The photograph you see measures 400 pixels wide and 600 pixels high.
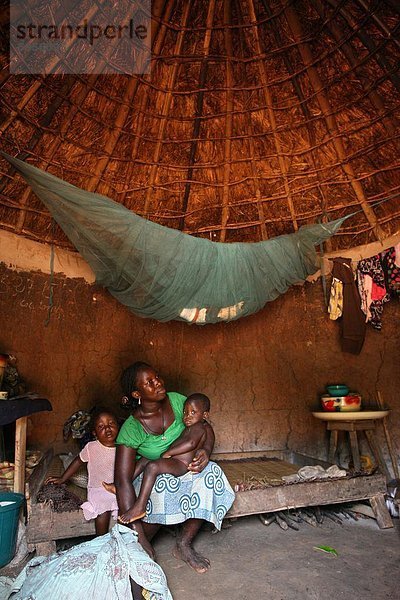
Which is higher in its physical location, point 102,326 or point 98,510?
point 102,326

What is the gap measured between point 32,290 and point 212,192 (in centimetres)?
176

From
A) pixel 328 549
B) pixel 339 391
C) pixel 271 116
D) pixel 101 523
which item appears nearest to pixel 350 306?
pixel 339 391

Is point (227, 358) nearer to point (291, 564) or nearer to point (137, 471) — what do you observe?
point (137, 471)

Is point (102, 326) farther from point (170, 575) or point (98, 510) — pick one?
point (170, 575)

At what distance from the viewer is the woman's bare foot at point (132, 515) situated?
2.24m

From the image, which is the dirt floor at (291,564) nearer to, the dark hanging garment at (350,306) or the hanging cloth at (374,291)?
the dark hanging garment at (350,306)

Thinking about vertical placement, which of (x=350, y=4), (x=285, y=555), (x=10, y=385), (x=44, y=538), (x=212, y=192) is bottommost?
(x=285, y=555)

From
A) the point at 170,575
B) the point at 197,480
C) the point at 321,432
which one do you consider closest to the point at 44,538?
the point at 170,575

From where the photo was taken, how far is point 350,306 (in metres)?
3.90

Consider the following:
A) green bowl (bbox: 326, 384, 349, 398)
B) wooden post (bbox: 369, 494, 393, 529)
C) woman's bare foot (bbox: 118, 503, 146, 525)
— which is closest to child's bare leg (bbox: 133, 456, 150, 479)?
woman's bare foot (bbox: 118, 503, 146, 525)

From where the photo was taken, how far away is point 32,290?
3723 mm

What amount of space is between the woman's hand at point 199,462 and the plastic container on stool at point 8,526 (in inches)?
36.5

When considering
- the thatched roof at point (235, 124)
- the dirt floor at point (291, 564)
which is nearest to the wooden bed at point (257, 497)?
the dirt floor at point (291, 564)

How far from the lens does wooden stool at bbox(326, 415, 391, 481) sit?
11.3 feet
